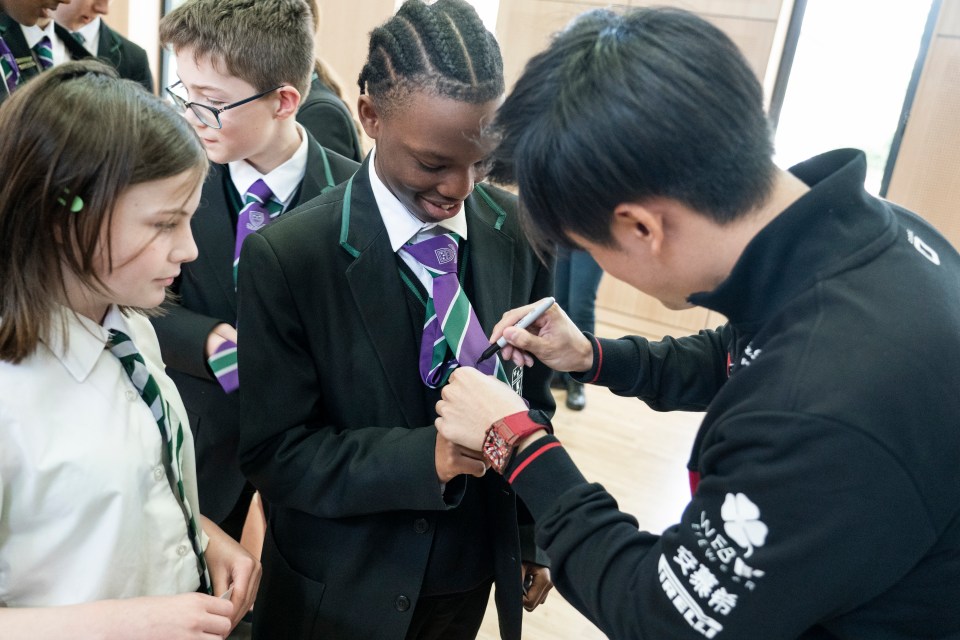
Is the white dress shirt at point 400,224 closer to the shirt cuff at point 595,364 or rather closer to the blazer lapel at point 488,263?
the blazer lapel at point 488,263

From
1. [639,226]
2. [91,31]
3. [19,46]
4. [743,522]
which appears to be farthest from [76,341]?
[91,31]

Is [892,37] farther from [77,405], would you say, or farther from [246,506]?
[77,405]

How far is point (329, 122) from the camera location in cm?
233

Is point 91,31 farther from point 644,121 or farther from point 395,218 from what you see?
point 644,121

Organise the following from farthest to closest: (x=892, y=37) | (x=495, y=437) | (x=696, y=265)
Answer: (x=892, y=37)
(x=495, y=437)
(x=696, y=265)

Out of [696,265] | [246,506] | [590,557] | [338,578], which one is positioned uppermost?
[696,265]

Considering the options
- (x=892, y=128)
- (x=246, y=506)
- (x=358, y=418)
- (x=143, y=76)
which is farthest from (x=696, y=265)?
(x=892, y=128)

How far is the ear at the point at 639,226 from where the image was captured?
2.61 feet

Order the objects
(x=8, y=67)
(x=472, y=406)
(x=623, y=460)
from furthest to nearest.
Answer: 1. (x=623, y=460)
2. (x=8, y=67)
3. (x=472, y=406)

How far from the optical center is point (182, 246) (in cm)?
102

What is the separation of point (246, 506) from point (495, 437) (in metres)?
1.14

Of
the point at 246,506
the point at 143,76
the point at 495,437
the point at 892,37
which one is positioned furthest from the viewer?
the point at 892,37

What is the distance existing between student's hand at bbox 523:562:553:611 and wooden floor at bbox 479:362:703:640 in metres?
0.99

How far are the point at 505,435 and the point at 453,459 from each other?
13 centimetres
